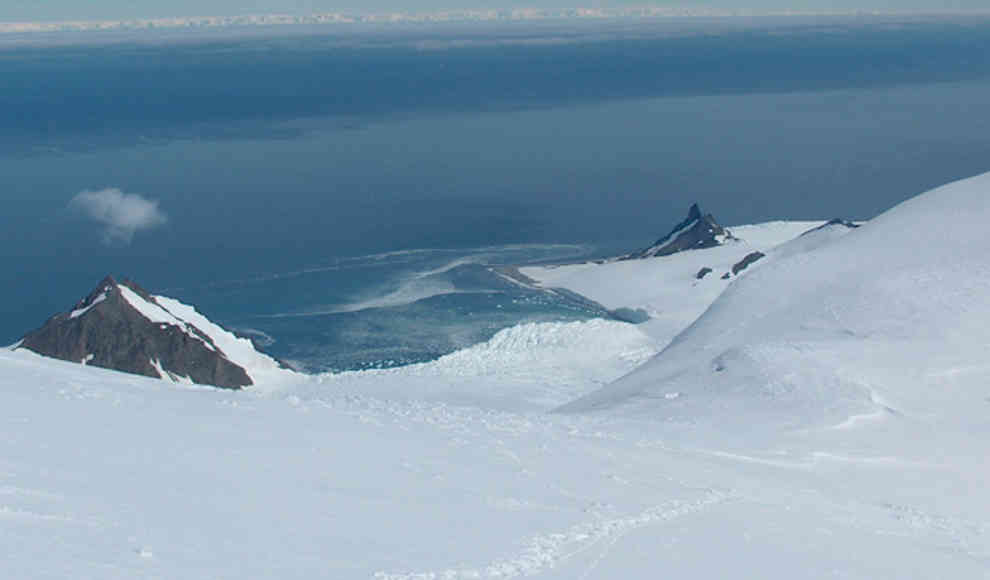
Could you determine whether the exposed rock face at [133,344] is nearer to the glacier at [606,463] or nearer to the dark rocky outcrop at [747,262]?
the glacier at [606,463]

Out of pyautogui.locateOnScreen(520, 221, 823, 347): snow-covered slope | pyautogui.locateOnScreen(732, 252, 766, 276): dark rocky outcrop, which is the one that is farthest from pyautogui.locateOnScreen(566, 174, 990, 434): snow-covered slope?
pyautogui.locateOnScreen(732, 252, 766, 276): dark rocky outcrop

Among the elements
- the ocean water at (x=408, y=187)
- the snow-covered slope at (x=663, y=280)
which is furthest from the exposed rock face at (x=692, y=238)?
the ocean water at (x=408, y=187)

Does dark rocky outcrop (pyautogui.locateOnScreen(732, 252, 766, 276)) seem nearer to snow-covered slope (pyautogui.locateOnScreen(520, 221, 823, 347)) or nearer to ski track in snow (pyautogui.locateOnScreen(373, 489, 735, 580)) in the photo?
snow-covered slope (pyautogui.locateOnScreen(520, 221, 823, 347))

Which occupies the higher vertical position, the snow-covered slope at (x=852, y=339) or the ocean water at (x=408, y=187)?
the snow-covered slope at (x=852, y=339)

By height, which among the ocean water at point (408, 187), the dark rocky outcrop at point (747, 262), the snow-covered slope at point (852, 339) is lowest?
the ocean water at point (408, 187)

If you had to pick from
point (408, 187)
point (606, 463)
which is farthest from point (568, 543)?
point (408, 187)

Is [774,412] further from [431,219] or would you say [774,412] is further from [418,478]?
[431,219]
